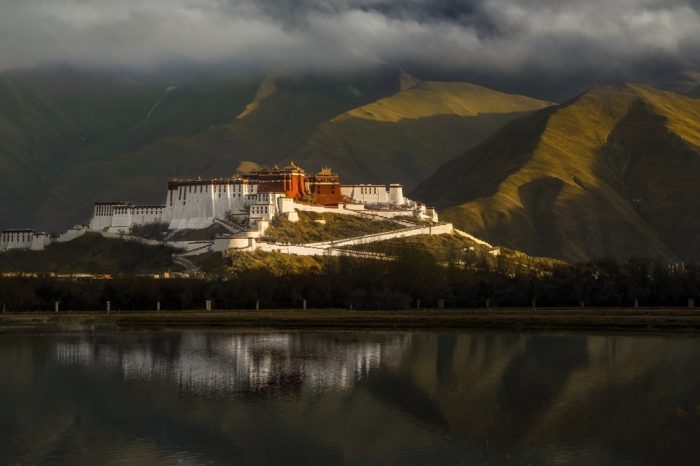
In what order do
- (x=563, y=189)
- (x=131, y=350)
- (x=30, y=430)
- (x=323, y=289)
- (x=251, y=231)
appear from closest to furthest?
1. (x=30, y=430)
2. (x=131, y=350)
3. (x=323, y=289)
4. (x=251, y=231)
5. (x=563, y=189)

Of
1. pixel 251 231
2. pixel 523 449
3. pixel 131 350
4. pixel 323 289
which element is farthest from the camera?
pixel 251 231

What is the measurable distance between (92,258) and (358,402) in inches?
3181

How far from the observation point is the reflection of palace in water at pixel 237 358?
151ft

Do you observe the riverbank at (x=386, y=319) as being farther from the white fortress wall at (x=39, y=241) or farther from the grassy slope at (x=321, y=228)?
the white fortress wall at (x=39, y=241)

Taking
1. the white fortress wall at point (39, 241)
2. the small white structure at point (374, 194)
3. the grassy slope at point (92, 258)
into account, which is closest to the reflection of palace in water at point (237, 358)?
the grassy slope at point (92, 258)

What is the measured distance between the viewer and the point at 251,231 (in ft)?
370

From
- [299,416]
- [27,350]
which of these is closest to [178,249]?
[27,350]

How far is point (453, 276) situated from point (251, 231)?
2299 centimetres

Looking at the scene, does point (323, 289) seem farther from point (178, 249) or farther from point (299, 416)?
point (299, 416)

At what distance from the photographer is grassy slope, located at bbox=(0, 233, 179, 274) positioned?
112 metres

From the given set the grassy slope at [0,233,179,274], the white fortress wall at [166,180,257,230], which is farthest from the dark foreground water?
the white fortress wall at [166,180,257,230]

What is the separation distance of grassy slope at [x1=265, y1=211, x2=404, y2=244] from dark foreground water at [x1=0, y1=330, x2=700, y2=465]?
54946mm

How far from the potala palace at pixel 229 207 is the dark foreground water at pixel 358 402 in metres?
60.7

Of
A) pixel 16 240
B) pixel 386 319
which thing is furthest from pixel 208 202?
pixel 386 319
